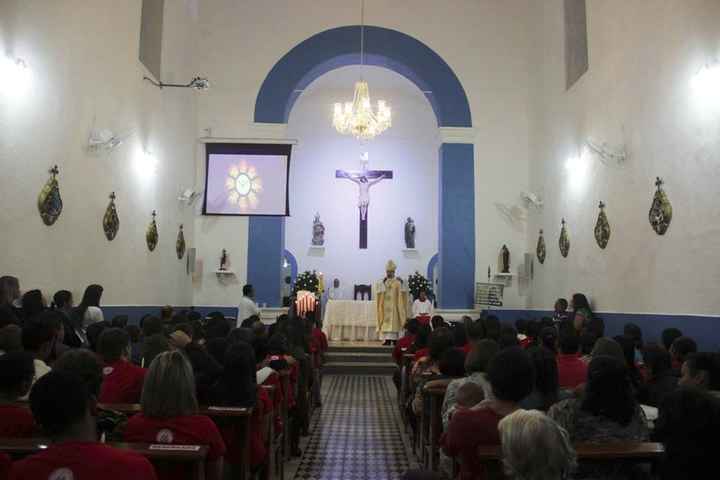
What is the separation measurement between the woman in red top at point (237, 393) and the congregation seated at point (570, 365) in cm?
203

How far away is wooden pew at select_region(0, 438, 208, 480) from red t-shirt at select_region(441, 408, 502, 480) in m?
1.07

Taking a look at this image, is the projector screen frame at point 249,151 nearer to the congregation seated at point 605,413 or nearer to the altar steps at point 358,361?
the altar steps at point 358,361

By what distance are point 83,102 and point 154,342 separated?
189 inches

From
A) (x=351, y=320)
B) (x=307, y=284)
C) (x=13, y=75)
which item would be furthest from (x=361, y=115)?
(x=13, y=75)

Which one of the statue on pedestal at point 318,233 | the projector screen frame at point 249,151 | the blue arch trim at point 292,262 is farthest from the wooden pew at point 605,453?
the statue on pedestal at point 318,233

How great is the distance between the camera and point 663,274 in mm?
7434

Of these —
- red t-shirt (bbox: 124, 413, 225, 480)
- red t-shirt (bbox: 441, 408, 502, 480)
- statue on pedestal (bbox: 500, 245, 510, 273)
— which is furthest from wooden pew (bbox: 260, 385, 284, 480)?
statue on pedestal (bbox: 500, 245, 510, 273)

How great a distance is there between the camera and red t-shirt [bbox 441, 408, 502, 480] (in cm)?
277

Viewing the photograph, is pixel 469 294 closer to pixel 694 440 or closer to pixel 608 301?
pixel 608 301

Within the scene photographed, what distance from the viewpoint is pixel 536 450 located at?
6.27 feet

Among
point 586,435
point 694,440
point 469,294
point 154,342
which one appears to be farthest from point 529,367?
point 469,294

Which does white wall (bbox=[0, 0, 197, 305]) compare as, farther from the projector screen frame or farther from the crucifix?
the crucifix

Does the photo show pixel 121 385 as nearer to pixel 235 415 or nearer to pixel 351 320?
pixel 235 415

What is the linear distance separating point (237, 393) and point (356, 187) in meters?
14.9
